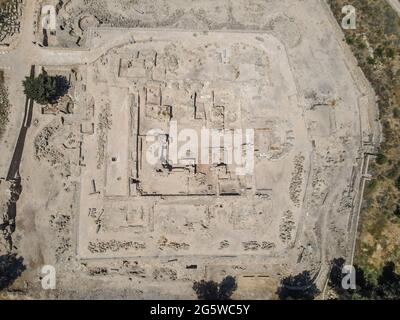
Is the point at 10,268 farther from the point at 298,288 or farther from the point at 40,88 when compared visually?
the point at 298,288

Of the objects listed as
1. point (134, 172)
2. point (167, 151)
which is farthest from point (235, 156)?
point (134, 172)

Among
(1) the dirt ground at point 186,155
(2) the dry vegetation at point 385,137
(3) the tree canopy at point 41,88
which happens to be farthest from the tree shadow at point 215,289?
(3) the tree canopy at point 41,88

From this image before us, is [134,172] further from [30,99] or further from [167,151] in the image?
[30,99]

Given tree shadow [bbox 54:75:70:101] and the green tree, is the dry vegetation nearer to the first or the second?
tree shadow [bbox 54:75:70:101]

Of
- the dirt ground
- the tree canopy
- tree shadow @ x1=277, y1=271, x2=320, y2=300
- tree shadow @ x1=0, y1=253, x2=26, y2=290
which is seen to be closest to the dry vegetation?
the dirt ground

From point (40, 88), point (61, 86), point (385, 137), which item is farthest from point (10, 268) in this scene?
point (385, 137)
